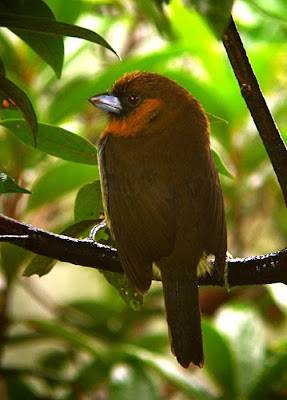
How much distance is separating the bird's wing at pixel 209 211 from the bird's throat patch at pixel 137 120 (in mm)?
230

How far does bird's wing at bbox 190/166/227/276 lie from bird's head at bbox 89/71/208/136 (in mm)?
198

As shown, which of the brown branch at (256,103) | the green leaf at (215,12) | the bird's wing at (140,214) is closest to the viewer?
the green leaf at (215,12)

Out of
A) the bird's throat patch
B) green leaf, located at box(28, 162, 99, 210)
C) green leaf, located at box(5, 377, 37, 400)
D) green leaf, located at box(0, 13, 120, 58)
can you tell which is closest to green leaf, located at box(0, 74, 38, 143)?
green leaf, located at box(0, 13, 120, 58)

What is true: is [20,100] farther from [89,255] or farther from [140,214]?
[140,214]

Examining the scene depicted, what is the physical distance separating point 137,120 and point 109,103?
0.23 feet

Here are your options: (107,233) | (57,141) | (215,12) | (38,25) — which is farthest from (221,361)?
(215,12)

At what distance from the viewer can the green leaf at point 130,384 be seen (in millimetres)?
2021

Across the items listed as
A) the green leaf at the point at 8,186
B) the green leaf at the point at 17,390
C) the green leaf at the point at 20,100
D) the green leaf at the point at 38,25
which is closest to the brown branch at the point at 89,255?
the green leaf at the point at 8,186

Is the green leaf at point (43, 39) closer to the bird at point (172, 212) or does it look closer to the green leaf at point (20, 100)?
the green leaf at point (20, 100)

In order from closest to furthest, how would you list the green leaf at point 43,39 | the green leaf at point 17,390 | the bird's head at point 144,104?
the green leaf at point 43,39, the bird's head at point 144,104, the green leaf at point 17,390

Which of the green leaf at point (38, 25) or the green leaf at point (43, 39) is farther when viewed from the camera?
the green leaf at point (43, 39)

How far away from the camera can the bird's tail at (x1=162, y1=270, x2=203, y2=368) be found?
130 cm

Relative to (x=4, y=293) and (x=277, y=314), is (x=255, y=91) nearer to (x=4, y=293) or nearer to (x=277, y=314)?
(x=4, y=293)

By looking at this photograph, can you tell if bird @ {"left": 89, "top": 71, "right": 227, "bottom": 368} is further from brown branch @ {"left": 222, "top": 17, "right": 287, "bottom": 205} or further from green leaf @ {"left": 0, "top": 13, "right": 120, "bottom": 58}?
green leaf @ {"left": 0, "top": 13, "right": 120, "bottom": 58}
